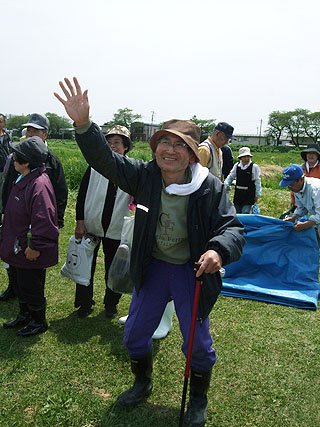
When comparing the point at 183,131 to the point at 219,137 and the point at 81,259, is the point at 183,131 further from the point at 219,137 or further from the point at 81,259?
the point at 219,137

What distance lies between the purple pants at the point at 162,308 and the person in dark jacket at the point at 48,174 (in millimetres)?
1940

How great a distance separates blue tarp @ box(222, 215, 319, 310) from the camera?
5.26 metres

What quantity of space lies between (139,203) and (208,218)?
0.46m

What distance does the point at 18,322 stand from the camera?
13.5 ft

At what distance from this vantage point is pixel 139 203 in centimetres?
271

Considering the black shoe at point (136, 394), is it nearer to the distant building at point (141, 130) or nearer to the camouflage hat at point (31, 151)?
the camouflage hat at point (31, 151)

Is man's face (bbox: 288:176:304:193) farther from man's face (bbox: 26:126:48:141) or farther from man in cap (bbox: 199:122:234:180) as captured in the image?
man's face (bbox: 26:126:48:141)

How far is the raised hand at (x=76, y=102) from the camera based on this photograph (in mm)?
2359

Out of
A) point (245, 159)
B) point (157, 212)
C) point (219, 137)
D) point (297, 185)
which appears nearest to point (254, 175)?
point (245, 159)

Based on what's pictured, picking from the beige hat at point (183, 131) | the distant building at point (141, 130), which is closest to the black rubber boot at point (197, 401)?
the beige hat at point (183, 131)

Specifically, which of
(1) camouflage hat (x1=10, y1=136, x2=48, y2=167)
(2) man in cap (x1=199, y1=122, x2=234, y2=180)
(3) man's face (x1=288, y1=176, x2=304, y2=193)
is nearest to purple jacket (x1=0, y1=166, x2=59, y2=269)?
(1) camouflage hat (x1=10, y1=136, x2=48, y2=167)

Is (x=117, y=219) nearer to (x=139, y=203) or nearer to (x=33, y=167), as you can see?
(x=33, y=167)

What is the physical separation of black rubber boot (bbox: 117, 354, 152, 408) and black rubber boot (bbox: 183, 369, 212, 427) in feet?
1.21

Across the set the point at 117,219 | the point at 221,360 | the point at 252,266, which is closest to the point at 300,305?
the point at 252,266
